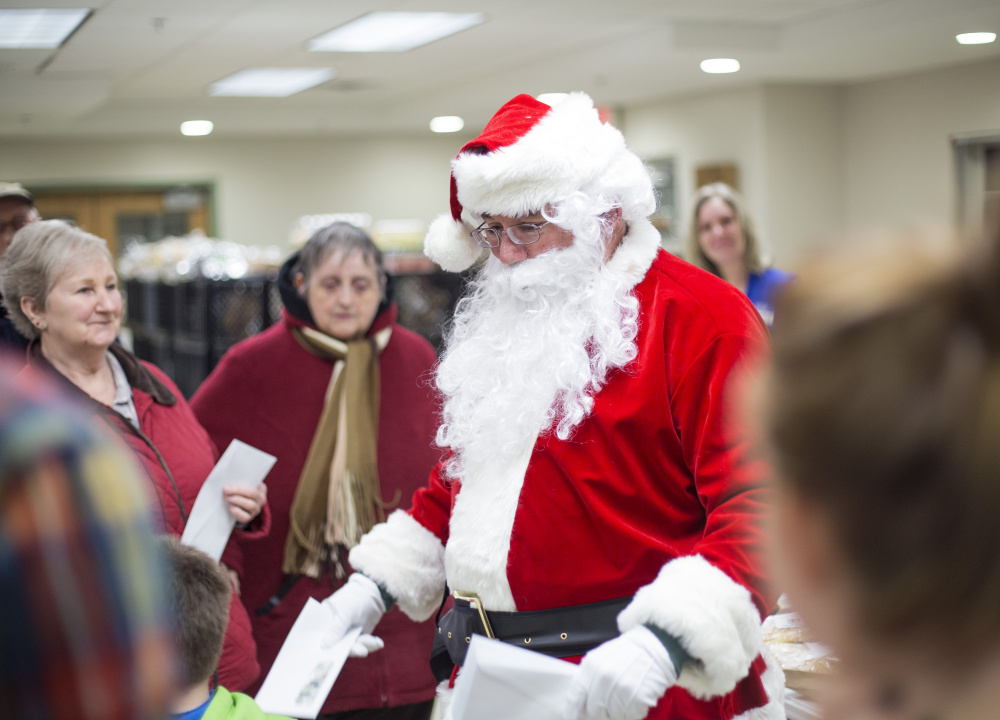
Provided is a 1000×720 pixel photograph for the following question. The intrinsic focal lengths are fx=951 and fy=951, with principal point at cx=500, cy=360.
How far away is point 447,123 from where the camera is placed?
11664 millimetres

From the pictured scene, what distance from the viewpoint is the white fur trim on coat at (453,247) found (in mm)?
1854

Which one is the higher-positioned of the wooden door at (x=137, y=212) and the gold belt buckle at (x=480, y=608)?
the wooden door at (x=137, y=212)

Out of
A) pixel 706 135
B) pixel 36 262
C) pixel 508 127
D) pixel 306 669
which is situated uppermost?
pixel 706 135

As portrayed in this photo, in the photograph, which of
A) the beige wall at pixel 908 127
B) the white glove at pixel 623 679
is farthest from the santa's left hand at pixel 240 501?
the beige wall at pixel 908 127

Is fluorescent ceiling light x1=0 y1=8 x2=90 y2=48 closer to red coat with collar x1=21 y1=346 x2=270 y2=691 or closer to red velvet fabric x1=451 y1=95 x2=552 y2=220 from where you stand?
red coat with collar x1=21 y1=346 x2=270 y2=691

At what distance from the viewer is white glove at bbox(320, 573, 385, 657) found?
1696 millimetres

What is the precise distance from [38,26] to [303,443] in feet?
16.5

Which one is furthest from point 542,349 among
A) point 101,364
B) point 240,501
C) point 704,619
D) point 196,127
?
point 196,127

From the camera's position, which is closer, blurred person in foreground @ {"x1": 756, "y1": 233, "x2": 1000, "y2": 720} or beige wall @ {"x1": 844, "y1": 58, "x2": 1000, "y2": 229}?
blurred person in foreground @ {"x1": 756, "y1": 233, "x2": 1000, "y2": 720}

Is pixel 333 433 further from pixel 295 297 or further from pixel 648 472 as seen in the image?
pixel 648 472

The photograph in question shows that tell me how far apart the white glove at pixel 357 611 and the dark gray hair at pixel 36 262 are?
1.02 meters

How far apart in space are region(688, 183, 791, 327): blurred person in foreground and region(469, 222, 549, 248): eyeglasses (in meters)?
2.58

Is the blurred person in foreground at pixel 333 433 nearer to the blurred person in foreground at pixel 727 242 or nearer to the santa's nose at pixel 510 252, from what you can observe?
the santa's nose at pixel 510 252

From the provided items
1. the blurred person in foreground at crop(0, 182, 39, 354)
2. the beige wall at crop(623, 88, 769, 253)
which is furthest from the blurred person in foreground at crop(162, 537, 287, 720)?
the beige wall at crop(623, 88, 769, 253)
